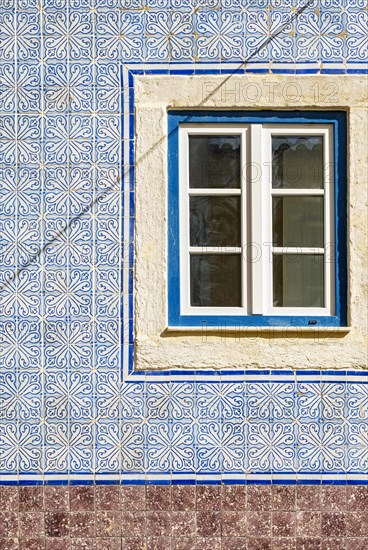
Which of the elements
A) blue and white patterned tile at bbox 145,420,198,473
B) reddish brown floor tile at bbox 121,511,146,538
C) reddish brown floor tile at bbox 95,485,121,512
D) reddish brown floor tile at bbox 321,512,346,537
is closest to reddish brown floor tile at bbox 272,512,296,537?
reddish brown floor tile at bbox 321,512,346,537

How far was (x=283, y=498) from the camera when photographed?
11.6 feet

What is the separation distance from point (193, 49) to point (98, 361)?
1824mm

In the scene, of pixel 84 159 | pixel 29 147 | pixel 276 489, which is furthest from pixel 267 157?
pixel 276 489

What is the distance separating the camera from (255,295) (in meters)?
3.58

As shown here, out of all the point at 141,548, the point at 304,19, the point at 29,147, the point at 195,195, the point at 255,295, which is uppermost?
the point at 304,19

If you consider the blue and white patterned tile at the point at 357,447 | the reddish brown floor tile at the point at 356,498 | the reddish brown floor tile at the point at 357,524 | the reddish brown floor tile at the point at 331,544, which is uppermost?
the blue and white patterned tile at the point at 357,447

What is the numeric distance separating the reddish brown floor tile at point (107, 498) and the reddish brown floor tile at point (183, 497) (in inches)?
12.1

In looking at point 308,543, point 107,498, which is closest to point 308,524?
point 308,543

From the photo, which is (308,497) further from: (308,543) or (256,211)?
(256,211)

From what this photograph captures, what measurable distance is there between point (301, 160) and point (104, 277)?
1.31 m

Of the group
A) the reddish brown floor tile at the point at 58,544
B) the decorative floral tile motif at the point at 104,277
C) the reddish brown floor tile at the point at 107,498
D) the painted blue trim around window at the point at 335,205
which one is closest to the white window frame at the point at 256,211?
the painted blue trim around window at the point at 335,205

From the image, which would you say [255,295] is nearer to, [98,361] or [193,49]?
[98,361]

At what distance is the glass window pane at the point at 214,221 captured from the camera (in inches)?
143

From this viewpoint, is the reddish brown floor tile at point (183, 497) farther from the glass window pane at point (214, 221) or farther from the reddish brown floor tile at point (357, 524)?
the glass window pane at point (214, 221)
